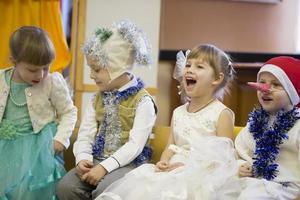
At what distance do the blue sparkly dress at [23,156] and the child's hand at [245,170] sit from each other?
725 millimetres

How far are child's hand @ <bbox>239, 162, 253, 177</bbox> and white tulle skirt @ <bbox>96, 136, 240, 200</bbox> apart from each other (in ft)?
0.13

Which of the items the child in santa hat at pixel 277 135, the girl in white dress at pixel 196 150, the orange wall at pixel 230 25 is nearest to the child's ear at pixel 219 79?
the girl in white dress at pixel 196 150

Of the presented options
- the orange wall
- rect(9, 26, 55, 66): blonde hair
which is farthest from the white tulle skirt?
the orange wall

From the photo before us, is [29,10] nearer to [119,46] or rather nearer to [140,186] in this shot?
[119,46]

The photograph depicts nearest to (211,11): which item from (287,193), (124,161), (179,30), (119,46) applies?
(179,30)

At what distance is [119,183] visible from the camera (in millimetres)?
1488

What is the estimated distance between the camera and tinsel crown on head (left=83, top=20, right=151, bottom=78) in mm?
1783

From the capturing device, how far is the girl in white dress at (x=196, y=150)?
1.38 metres

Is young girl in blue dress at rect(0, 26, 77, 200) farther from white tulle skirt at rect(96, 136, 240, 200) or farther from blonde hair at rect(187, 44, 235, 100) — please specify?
blonde hair at rect(187, 44, 235, 100)

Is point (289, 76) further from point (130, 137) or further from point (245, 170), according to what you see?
point (130, 137)

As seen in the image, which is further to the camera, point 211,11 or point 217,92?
point 211,11

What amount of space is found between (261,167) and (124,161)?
0.51 meters

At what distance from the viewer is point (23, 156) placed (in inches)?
69.4

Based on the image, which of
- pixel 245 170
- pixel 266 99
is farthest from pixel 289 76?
pixel 245 170
